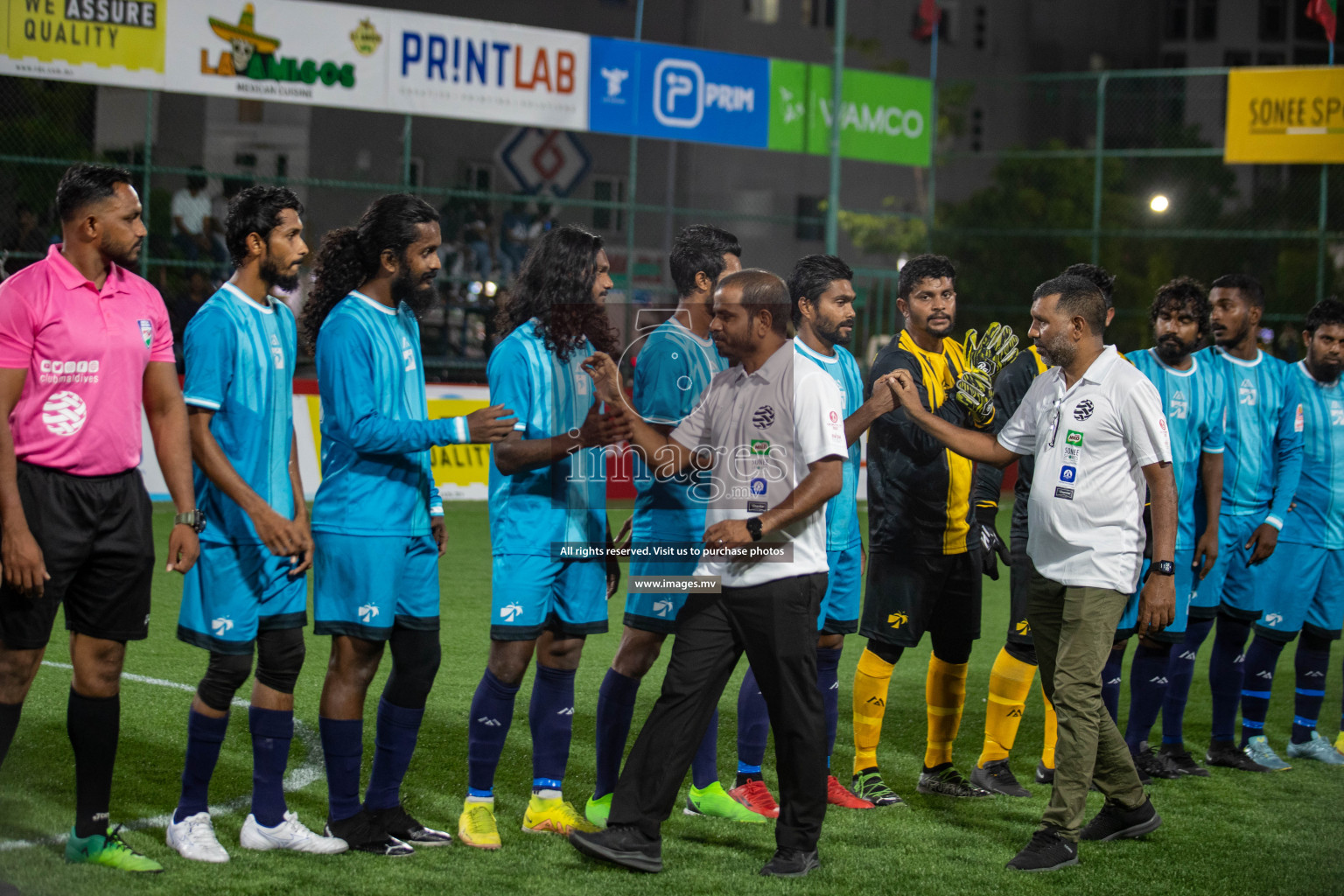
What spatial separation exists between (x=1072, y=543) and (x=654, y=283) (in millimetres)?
16265

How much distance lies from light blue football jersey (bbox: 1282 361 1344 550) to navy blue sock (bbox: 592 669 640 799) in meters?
3.69

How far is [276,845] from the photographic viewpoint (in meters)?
4.64

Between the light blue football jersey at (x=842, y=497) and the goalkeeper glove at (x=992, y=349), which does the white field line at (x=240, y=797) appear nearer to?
the light blue football jersey at (x=842, y=497)

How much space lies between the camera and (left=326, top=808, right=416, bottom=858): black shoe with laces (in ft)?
15.4

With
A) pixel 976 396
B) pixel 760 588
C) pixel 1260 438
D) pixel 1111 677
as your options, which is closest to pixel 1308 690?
pixel 1260 438

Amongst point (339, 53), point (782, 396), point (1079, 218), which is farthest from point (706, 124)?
point (782, 396)

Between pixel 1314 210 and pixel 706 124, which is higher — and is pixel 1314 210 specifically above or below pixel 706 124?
above

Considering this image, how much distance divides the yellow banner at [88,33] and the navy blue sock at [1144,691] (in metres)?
12.2

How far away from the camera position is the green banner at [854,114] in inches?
737

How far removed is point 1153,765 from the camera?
633 cm

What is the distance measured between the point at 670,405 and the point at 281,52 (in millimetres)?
11760

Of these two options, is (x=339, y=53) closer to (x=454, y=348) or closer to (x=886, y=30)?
(x=454, y=348)

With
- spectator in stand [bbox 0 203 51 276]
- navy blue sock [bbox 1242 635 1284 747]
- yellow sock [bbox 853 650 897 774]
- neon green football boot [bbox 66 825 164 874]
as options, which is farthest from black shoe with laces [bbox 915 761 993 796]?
spectator in stand [bbox 0 203 51 276]

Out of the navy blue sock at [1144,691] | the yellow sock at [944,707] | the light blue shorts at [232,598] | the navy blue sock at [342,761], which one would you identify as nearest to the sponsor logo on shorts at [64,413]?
the light blue shorts at [232,598]
